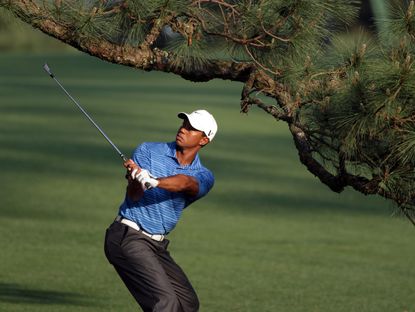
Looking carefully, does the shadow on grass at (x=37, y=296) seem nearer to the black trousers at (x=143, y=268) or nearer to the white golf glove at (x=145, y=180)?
the black trousers at (x=143, y=268)

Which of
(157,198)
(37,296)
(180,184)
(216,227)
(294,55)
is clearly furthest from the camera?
(216,227)

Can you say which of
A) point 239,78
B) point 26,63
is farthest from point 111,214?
point 26,63

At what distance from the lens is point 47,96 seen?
31203mm

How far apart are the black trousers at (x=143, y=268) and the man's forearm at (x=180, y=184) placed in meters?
0.38

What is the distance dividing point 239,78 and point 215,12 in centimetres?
42

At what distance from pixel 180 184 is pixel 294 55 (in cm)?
113

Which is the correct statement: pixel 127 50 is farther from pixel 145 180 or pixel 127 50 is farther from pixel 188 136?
pixel 145 180

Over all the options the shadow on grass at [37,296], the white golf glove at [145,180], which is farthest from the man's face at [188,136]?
the shadow on grass at [37,296]

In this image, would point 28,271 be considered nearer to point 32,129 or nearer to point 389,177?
point 389,177

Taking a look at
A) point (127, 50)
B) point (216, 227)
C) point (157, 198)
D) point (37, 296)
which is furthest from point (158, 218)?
point (216, 227)

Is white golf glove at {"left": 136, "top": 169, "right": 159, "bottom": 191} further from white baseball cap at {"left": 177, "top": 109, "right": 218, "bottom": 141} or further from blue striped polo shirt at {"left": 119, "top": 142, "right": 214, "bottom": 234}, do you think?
white baseball cap at {"left": 177, "top": 109, "right": 218, "bottom": 141}

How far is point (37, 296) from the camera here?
1098 cm

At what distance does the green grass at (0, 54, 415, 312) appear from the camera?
11.5m

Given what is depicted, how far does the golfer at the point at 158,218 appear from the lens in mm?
7910
